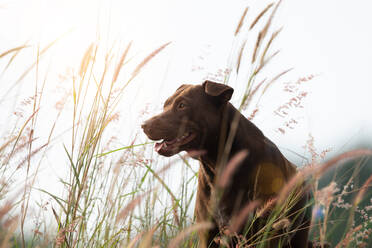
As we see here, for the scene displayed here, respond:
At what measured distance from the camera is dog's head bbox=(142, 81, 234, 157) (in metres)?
3.46

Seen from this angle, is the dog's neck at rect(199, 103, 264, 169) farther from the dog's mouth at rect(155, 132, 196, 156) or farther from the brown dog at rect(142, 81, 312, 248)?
the dog's mouth at rect(155, 132, 196, 156)

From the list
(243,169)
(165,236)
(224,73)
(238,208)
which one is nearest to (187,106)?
(224,73)

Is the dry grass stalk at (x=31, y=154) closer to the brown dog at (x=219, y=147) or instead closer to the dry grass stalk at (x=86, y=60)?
the dry grass stalk at (x=86, y=60)

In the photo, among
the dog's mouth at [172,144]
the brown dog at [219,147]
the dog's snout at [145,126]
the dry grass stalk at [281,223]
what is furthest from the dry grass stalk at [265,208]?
the dog's snout at [145,126]

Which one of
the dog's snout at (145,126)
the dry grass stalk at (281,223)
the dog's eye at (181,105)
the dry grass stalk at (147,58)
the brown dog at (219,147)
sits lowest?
the dry grass stalk at (281,223)

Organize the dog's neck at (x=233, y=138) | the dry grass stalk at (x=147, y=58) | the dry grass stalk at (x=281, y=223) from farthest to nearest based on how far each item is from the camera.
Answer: the dog's neck at (x=233, y=138) → the dry grass stalk at (x=147, y=58) → the dry grass stalk at (x=281, y=223)

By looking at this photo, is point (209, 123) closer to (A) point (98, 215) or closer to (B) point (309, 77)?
(B) point (309, 77)

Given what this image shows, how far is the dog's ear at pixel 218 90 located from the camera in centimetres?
343

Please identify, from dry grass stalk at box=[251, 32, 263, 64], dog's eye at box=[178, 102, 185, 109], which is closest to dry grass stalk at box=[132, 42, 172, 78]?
dry grass stalk at box=[251, 32, 263, 64]

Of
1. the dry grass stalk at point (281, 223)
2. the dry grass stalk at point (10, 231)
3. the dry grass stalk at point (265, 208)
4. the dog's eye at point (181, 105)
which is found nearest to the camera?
the dry grass stalk at point (10, 231)

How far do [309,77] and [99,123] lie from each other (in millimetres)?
1617

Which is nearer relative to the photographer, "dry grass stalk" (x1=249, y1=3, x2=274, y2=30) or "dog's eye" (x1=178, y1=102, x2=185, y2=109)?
"dry grass stalk" (x1=249, y1=3, x2=274, y2=30)

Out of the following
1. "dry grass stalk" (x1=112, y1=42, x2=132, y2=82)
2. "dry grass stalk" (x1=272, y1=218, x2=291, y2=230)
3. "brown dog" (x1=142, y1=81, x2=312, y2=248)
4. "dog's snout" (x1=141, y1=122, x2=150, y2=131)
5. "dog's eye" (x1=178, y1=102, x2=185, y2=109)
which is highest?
"dry grass stalk" (x1=112, y1=42, x2=132, y2=82)

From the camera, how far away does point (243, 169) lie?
136 inches
